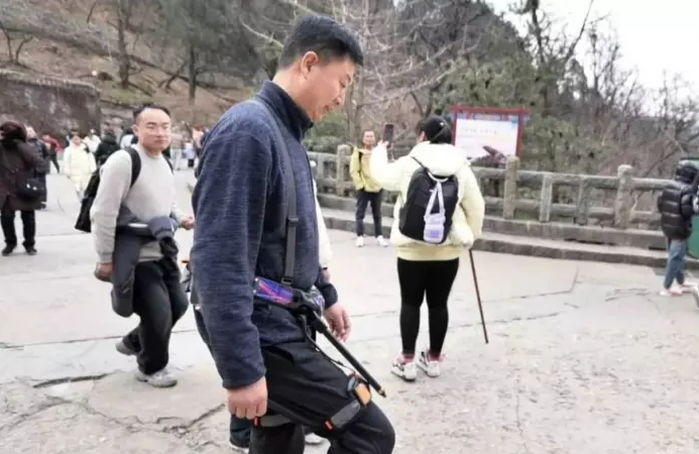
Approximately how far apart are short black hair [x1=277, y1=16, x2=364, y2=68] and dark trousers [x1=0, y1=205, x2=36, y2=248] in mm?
6847

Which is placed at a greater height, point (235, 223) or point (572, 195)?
point (235, 223)

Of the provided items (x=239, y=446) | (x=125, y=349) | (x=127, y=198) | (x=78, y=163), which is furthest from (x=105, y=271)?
(x=78, y=163)

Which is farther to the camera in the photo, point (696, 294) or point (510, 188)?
point (510, 188)

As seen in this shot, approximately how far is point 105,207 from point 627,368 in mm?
3580

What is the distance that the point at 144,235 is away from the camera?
342 cm

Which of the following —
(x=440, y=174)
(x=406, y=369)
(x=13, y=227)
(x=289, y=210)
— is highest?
(x=440, y=174)

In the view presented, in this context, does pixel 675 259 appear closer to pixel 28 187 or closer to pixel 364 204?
pixel 364 204

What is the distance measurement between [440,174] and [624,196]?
21.5ft

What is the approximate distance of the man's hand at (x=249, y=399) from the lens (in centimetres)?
160

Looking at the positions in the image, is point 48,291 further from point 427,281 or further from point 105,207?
point 427,281

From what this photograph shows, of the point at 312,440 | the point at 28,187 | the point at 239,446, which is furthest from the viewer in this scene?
the point at 28,187

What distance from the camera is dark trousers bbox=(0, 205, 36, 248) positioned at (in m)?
7.48

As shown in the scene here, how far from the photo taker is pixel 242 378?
160 centimetres

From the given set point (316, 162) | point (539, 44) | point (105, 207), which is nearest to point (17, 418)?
point (105, 207)
